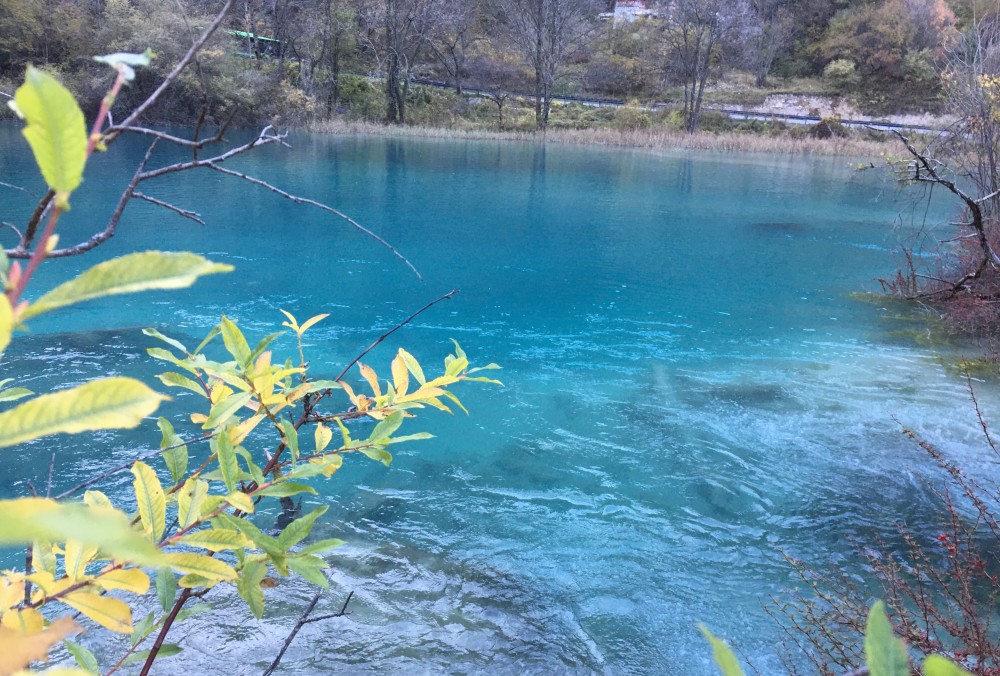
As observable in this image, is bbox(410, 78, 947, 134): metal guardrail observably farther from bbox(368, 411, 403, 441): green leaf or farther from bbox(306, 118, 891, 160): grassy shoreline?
bbox(368, 411, 403, 441): green leaf

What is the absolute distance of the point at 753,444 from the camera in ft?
16.6

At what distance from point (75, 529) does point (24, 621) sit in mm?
615

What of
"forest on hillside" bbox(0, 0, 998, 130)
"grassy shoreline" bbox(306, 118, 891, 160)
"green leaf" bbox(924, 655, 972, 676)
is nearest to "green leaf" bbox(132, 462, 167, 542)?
"green leaf" bbox(924, 655, 972, 676)

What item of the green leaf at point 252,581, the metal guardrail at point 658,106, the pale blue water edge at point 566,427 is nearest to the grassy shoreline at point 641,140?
the metal guardrail at point 658,106

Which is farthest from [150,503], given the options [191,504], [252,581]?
[252,581]

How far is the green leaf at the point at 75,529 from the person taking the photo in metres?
0.31

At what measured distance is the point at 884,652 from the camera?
47 centimetres

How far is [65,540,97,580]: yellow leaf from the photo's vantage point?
93 cm

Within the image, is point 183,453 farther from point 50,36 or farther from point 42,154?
point 50,36

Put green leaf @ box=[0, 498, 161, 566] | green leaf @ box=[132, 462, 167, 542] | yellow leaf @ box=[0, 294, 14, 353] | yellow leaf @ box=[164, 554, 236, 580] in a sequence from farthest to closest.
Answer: green leaf @ box=[132, 462, 167, 542] < yellow leaf @ box=[164, 554, 236, 580] < yellow leaf @ box=[0, 294, 14, 353] < green leaf @ box=[0, 498, 161, 566]

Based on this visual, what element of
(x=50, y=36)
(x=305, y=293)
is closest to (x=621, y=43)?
(x=50, y=36)

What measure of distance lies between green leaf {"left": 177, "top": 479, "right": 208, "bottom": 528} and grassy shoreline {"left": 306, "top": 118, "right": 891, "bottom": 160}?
30.4 meters

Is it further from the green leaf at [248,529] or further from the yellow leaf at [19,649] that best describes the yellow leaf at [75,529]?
the green leaf at [248,529]

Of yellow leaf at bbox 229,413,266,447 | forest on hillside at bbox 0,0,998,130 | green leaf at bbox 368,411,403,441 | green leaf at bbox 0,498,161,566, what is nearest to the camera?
green leaf at bbox 0,498,161,566
